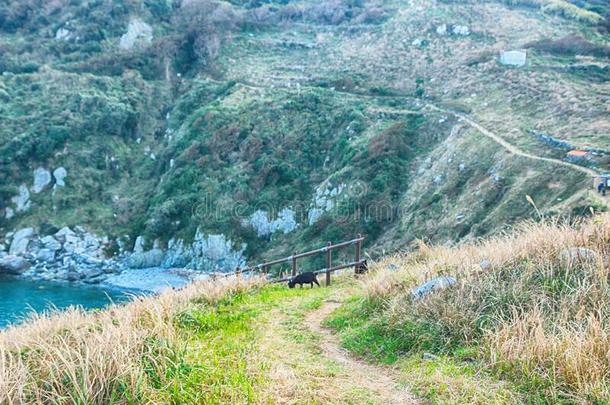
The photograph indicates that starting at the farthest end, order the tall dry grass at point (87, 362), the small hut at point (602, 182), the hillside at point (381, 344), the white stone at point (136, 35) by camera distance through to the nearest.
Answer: the white stone at point (136, 35) < the small hut at point (602, 182) < the hillside at point (381, 344) < the tall dry grass at point (87, 362)

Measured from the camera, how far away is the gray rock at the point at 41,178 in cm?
4497

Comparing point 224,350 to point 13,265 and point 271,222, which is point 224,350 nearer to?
point 271,222

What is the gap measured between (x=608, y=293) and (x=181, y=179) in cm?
3968

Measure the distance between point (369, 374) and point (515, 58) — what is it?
39906 mm

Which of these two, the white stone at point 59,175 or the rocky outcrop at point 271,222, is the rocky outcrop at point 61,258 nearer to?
the white stone at point 59,175

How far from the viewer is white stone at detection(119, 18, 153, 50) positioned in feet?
194

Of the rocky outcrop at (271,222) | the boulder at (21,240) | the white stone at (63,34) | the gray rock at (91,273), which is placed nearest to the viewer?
the rocky outcrop at (271,222)

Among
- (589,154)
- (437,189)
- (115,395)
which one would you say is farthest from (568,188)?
(115,395)

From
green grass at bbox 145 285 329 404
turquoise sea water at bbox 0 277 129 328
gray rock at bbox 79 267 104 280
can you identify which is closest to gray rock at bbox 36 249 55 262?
turquoise sea water at bbox 0 277 129 328

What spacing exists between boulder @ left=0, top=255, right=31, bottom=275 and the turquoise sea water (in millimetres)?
921

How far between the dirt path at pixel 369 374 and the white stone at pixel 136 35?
193 feet

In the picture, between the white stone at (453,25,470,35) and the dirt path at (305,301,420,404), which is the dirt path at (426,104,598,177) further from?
the dirt path at (305,301,420,404)

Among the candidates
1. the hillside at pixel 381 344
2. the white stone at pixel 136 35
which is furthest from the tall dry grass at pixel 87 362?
the white stone at pixel 136 35

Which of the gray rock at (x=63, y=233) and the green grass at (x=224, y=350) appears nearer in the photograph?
the green grass at (x=224, y=350)
